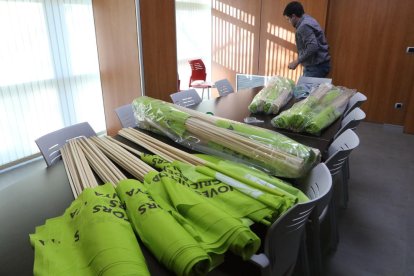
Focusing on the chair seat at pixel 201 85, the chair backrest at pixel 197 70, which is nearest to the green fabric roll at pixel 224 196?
the chair seat at pixel 201 85

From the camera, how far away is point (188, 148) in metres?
1.74

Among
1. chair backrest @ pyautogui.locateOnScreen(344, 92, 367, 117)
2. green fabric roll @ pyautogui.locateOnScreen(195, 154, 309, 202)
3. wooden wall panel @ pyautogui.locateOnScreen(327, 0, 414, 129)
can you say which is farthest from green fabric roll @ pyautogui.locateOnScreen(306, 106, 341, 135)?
wooden wall panel @ pyautogui.locateOnScreen(327, 0, 414, 129)

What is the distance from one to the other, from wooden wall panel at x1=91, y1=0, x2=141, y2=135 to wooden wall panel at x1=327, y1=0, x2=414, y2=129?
10.5 ft

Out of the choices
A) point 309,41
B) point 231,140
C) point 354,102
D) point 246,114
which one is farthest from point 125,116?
point 309,41

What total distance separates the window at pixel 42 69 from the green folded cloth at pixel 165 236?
8.83 feet

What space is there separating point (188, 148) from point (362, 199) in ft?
6.35

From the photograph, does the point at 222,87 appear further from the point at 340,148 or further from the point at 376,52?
the point at 376,52

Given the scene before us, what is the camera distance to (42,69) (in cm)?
328

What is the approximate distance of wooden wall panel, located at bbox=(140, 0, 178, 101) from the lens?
350 cm

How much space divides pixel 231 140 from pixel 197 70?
4.19m

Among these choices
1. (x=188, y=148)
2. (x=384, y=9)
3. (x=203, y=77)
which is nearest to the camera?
(x=188, y=148)

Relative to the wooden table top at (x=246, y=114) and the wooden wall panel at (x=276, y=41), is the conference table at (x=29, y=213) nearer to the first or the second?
the wooden table top at (x=246, y=114)

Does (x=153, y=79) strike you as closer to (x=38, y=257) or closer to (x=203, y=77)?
(x=203, y=77)

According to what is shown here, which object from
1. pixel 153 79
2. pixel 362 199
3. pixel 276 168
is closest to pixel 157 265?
pixel 276 168
